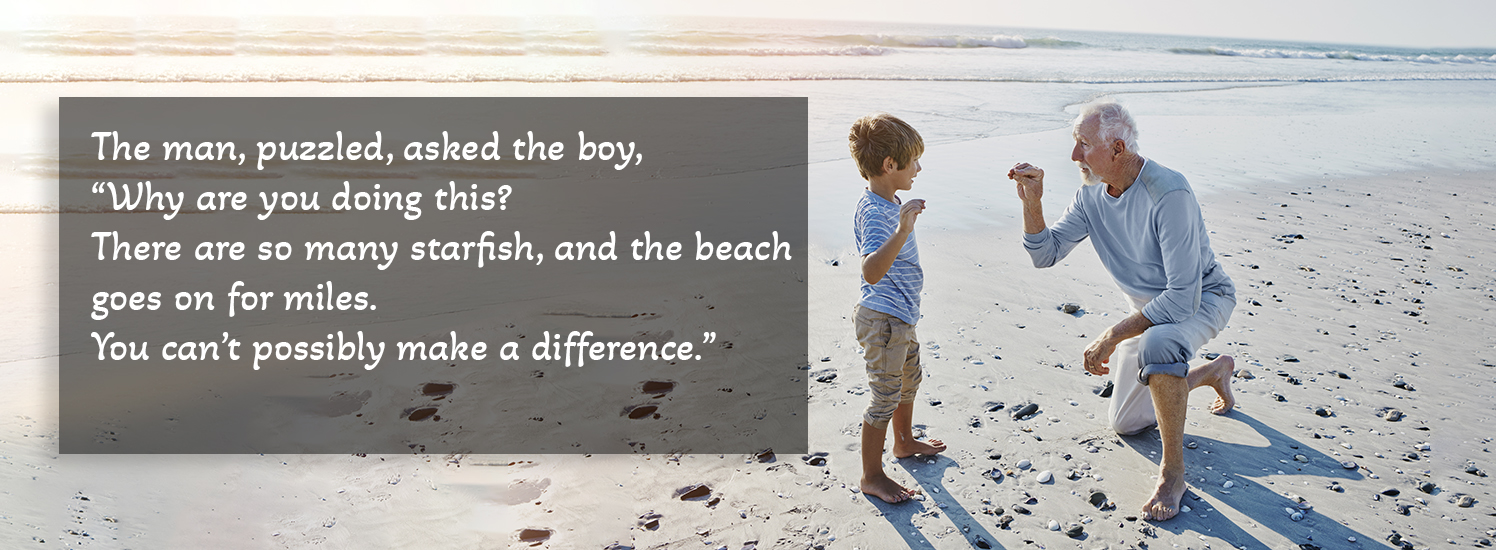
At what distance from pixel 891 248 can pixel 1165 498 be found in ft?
4.69

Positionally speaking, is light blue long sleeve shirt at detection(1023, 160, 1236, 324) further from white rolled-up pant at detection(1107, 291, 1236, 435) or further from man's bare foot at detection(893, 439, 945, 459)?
man's bare foot at detection(893, 439, 945, 459)

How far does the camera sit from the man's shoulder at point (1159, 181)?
3477mm

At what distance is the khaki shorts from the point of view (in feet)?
11.2

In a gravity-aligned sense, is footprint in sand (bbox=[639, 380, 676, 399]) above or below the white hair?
below

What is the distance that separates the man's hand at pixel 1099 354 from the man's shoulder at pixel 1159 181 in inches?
21.3

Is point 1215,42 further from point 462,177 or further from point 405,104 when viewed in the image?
point 462,177

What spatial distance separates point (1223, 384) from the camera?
433 centimetres

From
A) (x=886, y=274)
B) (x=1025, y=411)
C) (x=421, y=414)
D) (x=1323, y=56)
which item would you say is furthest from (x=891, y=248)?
(x=1323, y=56)

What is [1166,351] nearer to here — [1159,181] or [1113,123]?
Answer: [1159,181]

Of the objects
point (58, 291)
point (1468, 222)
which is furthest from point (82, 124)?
point (1468, 222)

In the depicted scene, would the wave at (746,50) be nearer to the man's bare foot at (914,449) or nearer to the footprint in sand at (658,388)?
the footprint in sand at (658,388)

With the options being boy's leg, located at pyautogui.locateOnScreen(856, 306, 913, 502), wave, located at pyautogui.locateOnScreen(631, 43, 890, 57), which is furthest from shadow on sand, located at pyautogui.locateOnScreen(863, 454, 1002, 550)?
wave, located at pyautogui.locateOnScreen(631, 43, 890, 57)

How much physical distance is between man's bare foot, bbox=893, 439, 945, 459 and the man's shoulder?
1344 mm

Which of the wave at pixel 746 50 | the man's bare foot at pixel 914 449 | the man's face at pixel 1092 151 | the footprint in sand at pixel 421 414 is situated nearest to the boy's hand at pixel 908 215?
the man's face at pixel 1092 151
